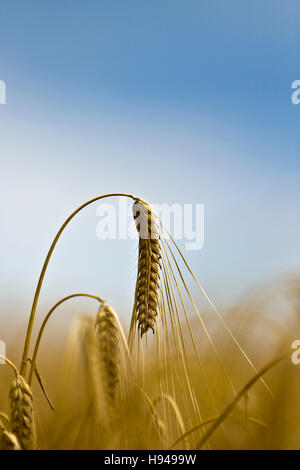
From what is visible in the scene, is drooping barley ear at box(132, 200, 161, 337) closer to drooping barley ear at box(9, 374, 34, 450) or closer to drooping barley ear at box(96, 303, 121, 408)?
drooping barley ear at box(96, 303, 121, 408)

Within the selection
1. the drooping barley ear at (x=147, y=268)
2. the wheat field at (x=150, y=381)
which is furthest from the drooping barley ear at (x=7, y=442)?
the drooping barley ear at (x=147, y=268)

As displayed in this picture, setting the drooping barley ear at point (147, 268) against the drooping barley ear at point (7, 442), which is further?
the drooping barley ear at point (147, 268)

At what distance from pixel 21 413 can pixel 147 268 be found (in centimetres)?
33

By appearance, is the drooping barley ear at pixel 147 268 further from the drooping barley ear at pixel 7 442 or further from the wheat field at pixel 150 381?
the drooping barley ear at pixel 7 442

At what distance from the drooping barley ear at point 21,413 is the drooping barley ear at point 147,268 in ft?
0.73

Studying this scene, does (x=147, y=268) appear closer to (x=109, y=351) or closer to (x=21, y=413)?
(x=109, y=351)

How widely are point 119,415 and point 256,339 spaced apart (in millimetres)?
567

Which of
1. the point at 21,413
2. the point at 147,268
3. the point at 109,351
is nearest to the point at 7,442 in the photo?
the point at 21,413

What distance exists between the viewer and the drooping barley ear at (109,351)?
0.59 meters

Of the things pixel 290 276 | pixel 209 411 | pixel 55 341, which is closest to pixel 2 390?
pixel 55 341

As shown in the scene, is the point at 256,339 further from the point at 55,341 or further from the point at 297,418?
the point at 55,341

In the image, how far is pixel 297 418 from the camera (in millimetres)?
684

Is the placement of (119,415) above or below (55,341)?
above
